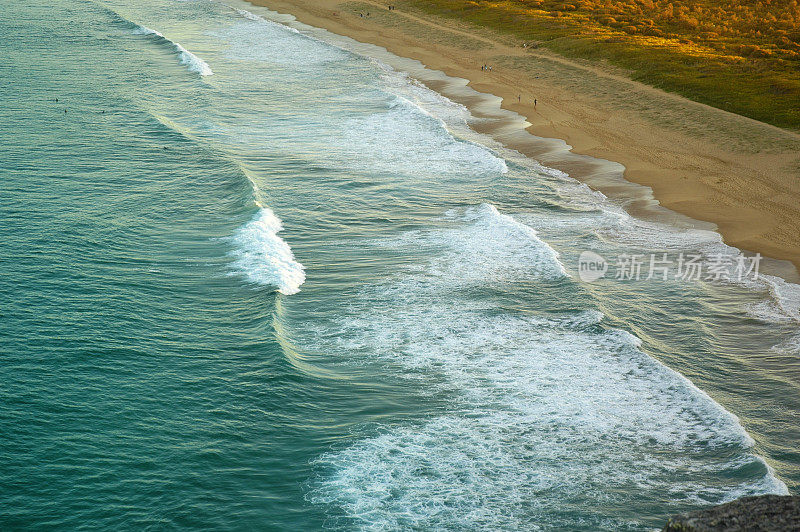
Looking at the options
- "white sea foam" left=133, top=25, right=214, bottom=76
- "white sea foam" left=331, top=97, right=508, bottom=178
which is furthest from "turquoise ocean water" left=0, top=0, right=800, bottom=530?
"white sea foam" left=133, top=25, right=214, bottom=76

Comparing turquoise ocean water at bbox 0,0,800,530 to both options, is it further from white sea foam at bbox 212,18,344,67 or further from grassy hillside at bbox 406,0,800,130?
white sea foam at bbox 212,18,344,67

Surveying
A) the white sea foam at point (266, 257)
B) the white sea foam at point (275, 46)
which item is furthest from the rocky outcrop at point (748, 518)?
the white sea foam at point (275, 46)

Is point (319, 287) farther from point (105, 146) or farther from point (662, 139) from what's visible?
point (662, 139)

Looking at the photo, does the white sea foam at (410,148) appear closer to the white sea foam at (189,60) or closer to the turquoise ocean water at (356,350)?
the turquoise ocean water at (356,350)

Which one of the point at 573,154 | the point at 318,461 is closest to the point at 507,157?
the point at 573,154
